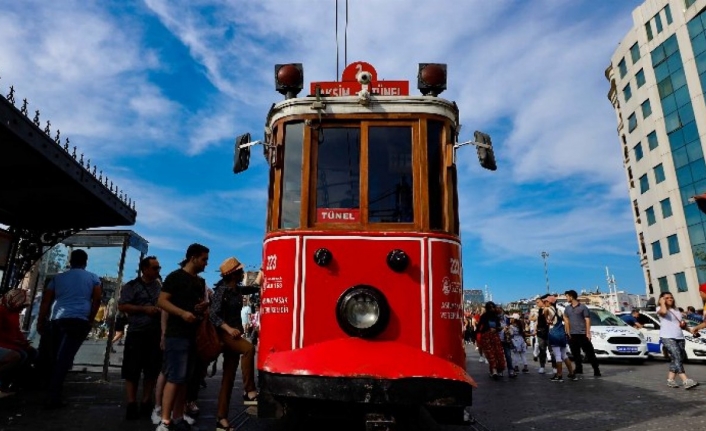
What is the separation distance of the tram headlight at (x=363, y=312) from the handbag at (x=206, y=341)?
1333mm

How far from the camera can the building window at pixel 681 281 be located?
3491cm

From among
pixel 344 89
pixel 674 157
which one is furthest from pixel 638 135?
pixel 344 89

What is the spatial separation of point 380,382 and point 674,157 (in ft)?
136

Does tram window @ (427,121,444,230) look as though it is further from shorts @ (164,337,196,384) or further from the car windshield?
the car windshield

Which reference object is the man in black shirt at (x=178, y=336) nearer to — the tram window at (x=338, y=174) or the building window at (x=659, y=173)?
the tram window at (x=338, y=174)

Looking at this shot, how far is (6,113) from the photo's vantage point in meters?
5.52

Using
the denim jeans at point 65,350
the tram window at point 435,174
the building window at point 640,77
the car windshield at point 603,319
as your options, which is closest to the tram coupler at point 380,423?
the tram window at point 435,174

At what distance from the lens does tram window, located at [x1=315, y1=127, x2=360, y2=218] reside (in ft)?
15.1

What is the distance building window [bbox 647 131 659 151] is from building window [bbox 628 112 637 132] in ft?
Answer: 8.09

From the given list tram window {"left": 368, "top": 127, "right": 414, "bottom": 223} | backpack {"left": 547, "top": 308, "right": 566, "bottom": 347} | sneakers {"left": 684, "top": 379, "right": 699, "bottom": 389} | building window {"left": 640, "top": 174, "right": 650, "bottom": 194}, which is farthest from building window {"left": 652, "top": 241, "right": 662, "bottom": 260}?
tram window {"left": 368, "top": 127, "right": 414, "bottom": 223}

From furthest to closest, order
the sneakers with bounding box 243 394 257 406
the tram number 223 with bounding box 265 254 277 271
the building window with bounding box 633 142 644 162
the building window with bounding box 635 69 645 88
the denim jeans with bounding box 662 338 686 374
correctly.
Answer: the building window with bounding box 633 142 644 162 → the building window with bounding box 635 69 645 88 → the denim jeans with bounding box 662 338 686 374 → the sneakers with bounding box 243 394 257 406 → the tram number 223 with bounding box 265 254 277 271

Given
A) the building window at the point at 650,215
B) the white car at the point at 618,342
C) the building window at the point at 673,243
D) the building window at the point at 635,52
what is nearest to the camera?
the white car at the point at 618,342

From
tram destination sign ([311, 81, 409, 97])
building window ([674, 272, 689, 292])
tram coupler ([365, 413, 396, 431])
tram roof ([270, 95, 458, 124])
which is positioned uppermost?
building window ([674, 272, 689, 292])

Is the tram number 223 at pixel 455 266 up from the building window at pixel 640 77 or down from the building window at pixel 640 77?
down
